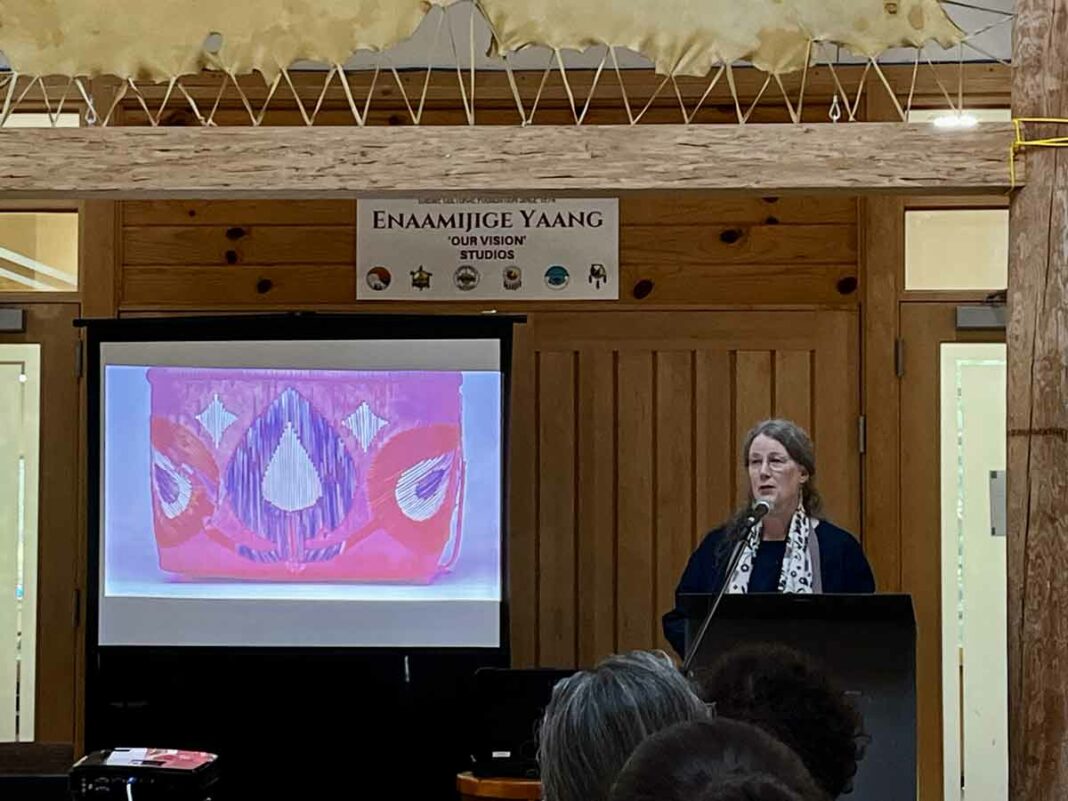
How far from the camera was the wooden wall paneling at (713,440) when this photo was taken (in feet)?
16.0

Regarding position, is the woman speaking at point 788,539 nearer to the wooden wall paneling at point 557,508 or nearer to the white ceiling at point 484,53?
the wooden wall paneling at point 557,508

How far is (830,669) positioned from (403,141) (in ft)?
3.88

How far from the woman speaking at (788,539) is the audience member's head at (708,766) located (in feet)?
7.58

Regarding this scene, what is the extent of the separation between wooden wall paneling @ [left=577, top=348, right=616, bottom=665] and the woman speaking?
1.11 meters

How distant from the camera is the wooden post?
8.81 feet

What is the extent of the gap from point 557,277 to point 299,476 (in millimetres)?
999

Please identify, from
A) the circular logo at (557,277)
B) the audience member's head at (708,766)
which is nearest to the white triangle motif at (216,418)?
the circular logo at (557,277)

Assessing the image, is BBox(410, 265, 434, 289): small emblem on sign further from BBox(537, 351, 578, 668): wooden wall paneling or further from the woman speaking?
the woman speaking

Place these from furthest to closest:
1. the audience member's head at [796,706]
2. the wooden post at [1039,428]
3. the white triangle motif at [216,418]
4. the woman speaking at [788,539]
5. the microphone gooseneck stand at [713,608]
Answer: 1. the white triangle motif at [216,418]
2. the woman speaking at [788,539]
3. the wooden post at [1039,428]
4. the microphone gooseneck stand at [713,608]
5. the audience member's head at [796,706]

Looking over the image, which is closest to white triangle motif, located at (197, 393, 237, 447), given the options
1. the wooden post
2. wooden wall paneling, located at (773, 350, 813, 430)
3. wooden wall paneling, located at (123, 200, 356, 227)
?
wooden wall paneling, located at (123, 200, 356, 227)

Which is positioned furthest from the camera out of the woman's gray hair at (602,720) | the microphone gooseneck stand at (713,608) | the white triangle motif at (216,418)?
the white triangle motif at (216,418)

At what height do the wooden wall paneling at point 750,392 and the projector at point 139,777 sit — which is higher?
the wooden wall paneling at point 750,392

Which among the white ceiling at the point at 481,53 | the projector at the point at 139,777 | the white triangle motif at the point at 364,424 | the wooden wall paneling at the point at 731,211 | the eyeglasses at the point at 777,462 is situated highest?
the white ceiling at the point at 481,53

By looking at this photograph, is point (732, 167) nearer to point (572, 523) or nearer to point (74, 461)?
point (572, 523)
